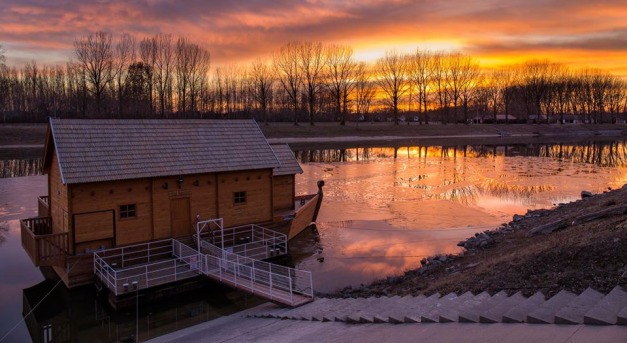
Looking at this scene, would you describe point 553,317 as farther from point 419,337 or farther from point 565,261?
point 565,261

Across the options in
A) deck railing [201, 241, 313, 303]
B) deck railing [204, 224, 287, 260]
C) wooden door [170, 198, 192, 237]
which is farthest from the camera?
deck railing [204, 224, 287, 260]

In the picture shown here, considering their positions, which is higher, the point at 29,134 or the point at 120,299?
the point at 29,134

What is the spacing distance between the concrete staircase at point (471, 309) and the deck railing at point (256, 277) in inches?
21.1

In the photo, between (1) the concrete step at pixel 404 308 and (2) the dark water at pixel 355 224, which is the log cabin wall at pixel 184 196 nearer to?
(2) the dark water at pixel 355 224

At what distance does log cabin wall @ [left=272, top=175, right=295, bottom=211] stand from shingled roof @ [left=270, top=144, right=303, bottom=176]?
341mm

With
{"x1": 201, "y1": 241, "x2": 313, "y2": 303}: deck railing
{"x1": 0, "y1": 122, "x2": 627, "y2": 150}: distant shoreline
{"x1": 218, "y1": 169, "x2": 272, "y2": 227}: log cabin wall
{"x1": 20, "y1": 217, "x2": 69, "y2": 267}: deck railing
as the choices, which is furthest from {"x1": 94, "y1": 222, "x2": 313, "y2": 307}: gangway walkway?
{"x1": 0, "y1": 122, "x2": 627, "y2": 150}: distant shoreline

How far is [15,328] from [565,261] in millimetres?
15733

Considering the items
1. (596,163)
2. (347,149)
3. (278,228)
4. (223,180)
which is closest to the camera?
(223,180)

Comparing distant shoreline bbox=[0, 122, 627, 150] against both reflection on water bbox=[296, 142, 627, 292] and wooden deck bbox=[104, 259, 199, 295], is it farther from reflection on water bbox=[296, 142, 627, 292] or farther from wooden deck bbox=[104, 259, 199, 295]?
wooden deck bbox=[104, 259, 199, 295]

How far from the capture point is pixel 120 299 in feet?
49.6

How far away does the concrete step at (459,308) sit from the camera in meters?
9.73

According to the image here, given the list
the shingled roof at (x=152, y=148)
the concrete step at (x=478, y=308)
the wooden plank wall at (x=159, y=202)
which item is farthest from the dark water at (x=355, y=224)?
the concrete step at (x=478, y=308)

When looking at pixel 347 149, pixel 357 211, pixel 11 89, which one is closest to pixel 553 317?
pixel 357 211

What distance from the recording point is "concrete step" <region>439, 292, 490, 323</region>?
973 cm
